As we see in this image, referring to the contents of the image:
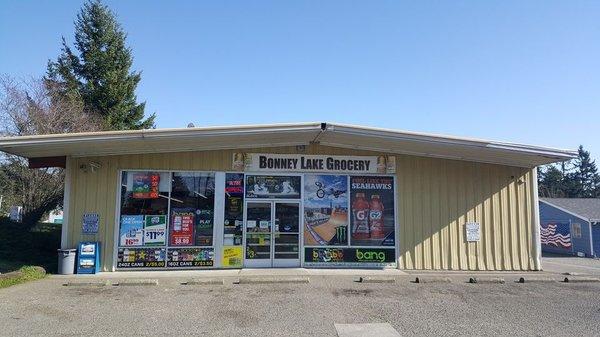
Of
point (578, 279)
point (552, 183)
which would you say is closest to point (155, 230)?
point (578, 279)

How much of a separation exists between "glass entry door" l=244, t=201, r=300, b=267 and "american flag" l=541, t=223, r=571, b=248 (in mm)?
22845

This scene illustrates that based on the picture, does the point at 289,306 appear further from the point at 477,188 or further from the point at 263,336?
the point at 477,188

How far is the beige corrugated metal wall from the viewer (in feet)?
45.4

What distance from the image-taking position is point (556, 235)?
30.4m

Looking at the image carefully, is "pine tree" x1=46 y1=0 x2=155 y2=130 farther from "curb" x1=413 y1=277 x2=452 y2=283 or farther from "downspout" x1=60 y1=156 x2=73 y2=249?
"curb" x1=413 y1=277 x2=452 y2=283

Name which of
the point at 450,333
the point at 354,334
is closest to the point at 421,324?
the point at 450,333

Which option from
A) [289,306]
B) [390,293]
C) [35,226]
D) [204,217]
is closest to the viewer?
[289,306]

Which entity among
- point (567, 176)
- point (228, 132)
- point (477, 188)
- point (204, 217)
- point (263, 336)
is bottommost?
point (263, 336)

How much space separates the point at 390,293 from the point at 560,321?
3.29 metres

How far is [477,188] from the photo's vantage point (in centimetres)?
1428

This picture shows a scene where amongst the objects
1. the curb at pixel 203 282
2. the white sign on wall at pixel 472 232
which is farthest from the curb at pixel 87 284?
the white sign on wall at pixel 472 232

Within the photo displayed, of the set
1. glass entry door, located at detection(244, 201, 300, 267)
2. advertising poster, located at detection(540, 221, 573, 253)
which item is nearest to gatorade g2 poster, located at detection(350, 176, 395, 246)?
glass entry door, located at detection(244, 201, 300, 267)

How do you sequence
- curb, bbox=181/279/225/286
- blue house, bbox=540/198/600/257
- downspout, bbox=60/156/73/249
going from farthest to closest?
blue house, bbox=540/198/600/257
downspout, bbox=60/156/73/249
curb, bbox=181/279/225/286

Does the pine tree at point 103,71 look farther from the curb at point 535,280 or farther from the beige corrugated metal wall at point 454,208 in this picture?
the curb at point 535,280
